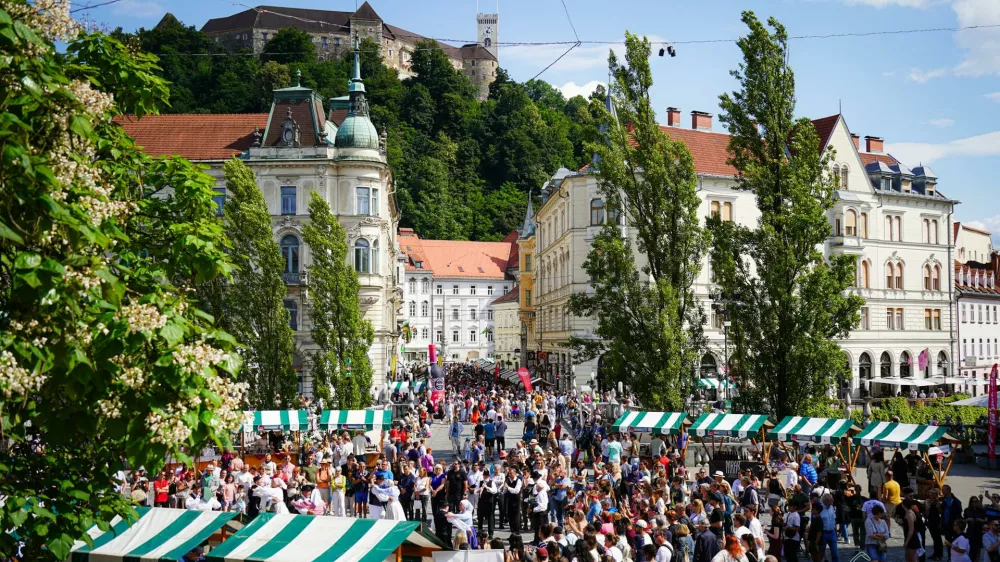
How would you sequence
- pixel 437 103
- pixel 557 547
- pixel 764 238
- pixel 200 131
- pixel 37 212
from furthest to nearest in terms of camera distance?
pixel 437 103 → pixel 200 131 → pixel 764 238 → pixel 557 547 → pixel 37 212

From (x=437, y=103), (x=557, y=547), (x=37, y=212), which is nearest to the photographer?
(x=37, y=212)

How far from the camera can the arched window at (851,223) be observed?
2313 inches

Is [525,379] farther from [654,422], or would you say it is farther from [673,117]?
[673,117]

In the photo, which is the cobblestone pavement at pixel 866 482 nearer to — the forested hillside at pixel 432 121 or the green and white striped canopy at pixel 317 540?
the green and white striped canopy at pixel 317 540

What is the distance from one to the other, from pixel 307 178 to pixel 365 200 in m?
3.38

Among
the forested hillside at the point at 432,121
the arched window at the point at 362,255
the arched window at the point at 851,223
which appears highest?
the forested hillside at the point at 432,121

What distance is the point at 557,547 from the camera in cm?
1328

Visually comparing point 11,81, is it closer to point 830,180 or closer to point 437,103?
point 830,180

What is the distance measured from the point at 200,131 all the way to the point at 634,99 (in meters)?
31.5

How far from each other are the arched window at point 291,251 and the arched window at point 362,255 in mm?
3336

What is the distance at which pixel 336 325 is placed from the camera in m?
36.5

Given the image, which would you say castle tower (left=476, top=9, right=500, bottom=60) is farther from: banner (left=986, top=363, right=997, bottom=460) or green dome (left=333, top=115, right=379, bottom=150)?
banner (left=986, top=363, right=997, bottom=460)

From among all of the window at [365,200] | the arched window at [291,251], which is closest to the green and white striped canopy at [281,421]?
the arched window at [291,251]

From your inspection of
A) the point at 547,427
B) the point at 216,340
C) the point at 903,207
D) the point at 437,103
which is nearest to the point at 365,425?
the point at 547,427
